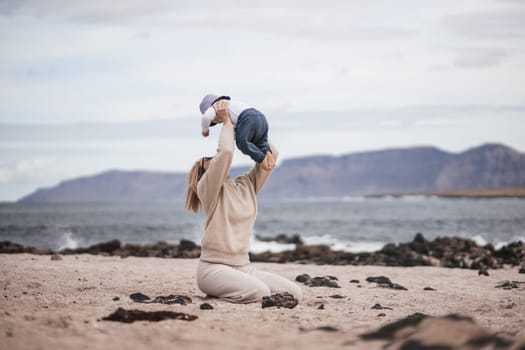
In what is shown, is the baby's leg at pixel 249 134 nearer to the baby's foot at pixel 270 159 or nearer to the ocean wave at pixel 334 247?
the baby's foot at pixel 270 159

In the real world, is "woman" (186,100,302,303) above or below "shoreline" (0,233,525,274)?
above

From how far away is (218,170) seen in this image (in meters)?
7.85

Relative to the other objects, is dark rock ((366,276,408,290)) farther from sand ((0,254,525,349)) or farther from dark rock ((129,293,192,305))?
dark rock ((129,293,192,305))

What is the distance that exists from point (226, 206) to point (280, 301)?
128 cm

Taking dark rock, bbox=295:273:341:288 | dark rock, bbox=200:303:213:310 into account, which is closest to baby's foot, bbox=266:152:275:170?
dark rock, bbox=200:303:213:310

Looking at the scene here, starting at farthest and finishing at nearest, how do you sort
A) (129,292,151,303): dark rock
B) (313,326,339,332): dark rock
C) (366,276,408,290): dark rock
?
(366,276,408,290): dark rock < (129,292,151,303): dark rock < (313,326,339,332): dark rock

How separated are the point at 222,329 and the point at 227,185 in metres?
2.30

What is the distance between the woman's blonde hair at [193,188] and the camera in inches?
326

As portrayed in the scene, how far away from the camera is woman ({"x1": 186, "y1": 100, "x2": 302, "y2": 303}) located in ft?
26.1

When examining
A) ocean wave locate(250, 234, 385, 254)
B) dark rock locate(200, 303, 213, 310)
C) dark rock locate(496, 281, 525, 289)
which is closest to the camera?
dark rock locate(200, 303, 213, 310)

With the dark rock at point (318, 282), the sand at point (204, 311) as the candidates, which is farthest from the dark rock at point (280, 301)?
the dark rock at point (318, 282)

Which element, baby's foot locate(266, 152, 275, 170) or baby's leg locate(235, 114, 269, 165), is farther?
baby's foot locate(266, 152, 275, 170)

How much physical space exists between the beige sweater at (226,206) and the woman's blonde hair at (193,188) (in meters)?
0.26

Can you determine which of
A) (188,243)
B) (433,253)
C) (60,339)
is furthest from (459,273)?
(188,243)
